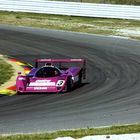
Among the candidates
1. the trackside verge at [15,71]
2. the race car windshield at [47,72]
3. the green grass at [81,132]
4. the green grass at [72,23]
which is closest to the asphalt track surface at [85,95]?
the trackside verge at [15,71]

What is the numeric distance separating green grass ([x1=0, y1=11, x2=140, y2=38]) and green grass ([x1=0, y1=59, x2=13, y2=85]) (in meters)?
12.1

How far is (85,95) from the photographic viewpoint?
16359mm

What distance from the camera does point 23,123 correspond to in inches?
490

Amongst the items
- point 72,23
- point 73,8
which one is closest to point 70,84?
point 72,23

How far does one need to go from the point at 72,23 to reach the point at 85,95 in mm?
22326

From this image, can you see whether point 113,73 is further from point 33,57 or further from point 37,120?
point 37,120

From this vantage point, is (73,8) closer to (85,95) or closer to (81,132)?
(85,95)

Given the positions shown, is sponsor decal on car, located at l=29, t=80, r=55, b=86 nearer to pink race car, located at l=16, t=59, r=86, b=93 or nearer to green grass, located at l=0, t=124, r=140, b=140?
pink race car, located at l=16, t=59, r=86, b=93

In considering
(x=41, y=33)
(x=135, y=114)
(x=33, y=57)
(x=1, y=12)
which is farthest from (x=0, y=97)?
(x=1, y=12)

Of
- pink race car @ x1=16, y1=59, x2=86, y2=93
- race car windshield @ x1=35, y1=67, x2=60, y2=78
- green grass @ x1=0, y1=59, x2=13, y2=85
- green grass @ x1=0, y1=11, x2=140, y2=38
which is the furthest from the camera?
green grass @ x1=0, y1=11, x2=140, y2=38

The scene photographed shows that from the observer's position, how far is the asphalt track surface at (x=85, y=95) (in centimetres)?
1262

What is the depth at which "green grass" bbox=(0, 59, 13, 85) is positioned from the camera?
1949 cm

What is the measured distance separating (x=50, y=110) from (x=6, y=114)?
1.24m

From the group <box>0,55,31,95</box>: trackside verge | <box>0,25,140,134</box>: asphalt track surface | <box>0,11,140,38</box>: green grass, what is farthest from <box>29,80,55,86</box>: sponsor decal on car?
<box>0,11,140,38</box>: green grass
